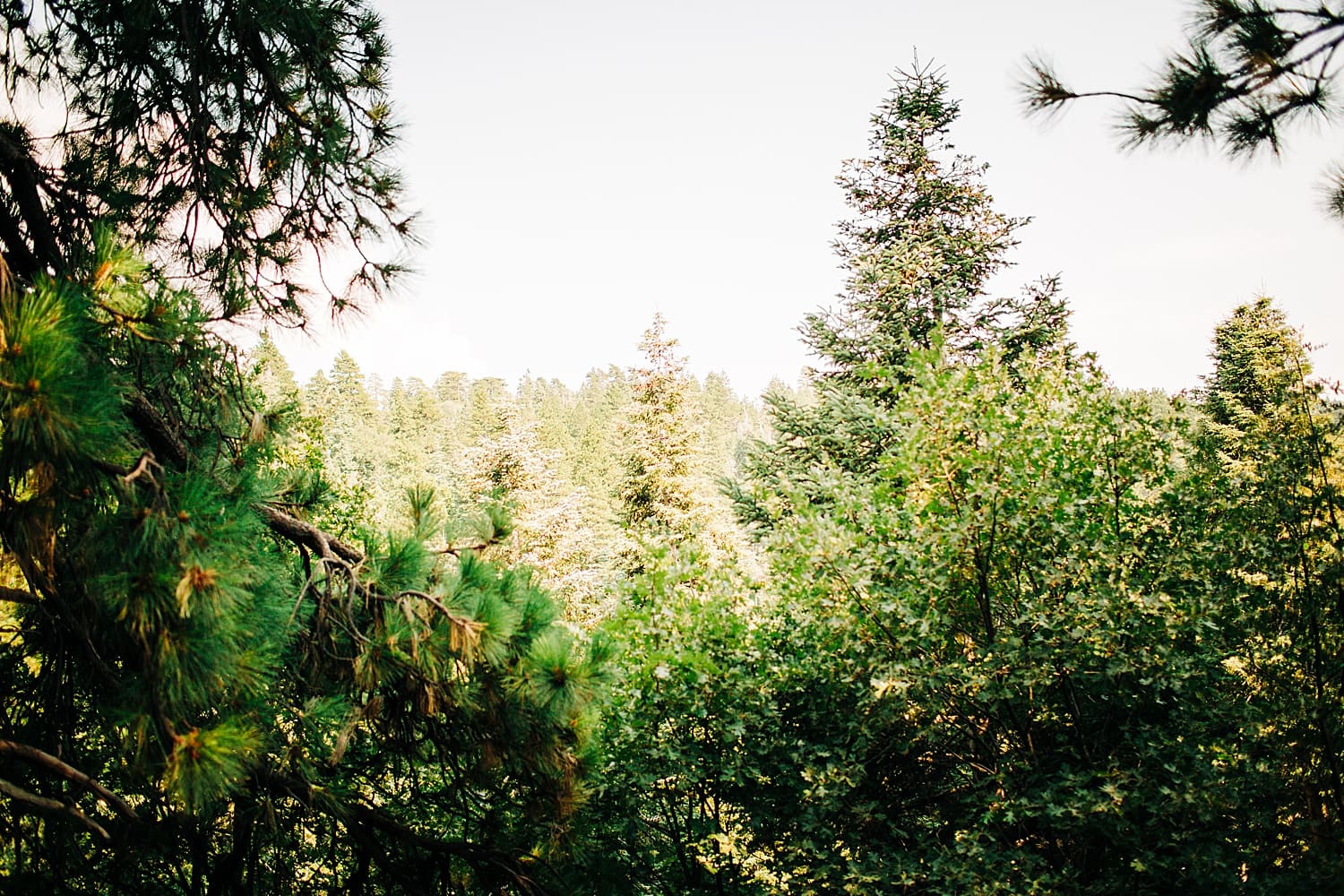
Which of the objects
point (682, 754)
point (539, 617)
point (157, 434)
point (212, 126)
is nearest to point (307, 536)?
Result: point (157, 434)

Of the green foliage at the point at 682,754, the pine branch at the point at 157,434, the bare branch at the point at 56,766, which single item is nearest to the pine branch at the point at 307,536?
the pine branch at the point at 157,434

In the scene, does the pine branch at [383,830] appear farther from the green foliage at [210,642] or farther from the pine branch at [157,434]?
the pine branch at [157,434]

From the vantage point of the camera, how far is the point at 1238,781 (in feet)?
14.1

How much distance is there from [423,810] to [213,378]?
2.39 meters

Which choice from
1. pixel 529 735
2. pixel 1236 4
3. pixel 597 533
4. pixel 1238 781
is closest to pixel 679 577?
pixel 529 735

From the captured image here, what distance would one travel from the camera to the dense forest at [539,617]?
2008 millimetres

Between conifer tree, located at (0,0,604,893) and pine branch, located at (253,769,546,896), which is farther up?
conifer tree, located at (0,0,604,893)

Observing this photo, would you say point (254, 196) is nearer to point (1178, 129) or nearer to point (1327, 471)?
point (1178, 129)

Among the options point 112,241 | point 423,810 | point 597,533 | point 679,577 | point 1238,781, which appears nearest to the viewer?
point 112,241

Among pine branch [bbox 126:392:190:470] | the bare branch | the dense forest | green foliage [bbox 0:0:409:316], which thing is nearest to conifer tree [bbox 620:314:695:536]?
the dense forest

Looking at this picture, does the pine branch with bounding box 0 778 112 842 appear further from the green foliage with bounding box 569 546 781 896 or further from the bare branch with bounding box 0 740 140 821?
the green foliage with bounding box 569 546 781 896

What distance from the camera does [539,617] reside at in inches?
114

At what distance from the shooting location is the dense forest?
2008mm

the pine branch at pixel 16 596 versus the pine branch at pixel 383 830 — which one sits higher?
the pine branch at pixel 16 596
